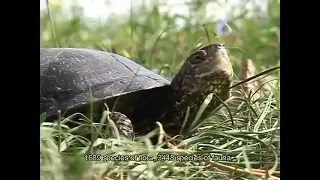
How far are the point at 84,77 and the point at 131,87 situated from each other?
10 cm

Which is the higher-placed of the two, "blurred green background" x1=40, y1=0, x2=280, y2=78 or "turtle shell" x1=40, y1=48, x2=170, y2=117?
"blurred green background" x1=40, y1=0, x2=280, y2=78

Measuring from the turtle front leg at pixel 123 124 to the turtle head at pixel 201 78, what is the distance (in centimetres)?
11

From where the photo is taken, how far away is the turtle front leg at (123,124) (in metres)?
0.84

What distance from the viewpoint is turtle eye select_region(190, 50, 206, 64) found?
0.87 m

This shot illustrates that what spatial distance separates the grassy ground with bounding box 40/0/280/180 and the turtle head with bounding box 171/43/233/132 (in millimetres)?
16

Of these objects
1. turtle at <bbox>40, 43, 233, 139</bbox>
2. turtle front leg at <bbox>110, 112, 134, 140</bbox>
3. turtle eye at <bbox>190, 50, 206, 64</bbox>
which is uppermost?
turtle eye at <bbox>190, 50, 206, 64</bbox>

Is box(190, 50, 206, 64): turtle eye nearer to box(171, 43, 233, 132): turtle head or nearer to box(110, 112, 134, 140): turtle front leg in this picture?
box(171, 43, 233, 132): turtle head

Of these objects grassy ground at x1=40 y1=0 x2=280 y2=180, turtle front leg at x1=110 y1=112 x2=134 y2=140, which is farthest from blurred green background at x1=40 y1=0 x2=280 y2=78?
turtle front leg at x1=110 y1=112 x2=134 y2=140

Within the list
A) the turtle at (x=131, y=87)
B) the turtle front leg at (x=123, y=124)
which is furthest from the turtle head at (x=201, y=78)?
the turtle front leg at (x=123, y=124)

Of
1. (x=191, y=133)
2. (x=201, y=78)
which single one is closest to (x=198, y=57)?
(x=201, y=78)

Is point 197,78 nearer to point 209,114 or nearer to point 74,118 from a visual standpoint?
point 209,114

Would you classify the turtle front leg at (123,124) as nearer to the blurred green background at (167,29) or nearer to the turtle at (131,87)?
the turtle at (131,87)

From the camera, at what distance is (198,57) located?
0.88 metres
